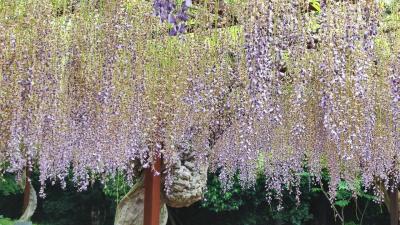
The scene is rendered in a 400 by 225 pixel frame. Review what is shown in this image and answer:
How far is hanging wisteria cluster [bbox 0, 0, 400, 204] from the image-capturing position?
2750mm

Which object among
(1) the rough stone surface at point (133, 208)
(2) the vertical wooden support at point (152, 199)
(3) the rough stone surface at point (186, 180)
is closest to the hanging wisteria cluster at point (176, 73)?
(2) the vertical wooden support at point (152, 199)

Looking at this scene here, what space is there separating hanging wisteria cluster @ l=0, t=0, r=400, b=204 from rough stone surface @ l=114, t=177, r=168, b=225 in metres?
1.59

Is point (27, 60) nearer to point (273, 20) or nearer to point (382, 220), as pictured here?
point (273, 20)

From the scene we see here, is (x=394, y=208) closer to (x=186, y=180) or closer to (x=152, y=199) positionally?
(x=186, y=180)

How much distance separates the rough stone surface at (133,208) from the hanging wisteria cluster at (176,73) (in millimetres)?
1590

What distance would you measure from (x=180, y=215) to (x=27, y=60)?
8238 mm

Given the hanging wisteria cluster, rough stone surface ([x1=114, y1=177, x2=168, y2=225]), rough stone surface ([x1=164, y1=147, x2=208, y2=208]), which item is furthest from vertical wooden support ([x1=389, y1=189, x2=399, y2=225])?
the hanging wisteria cluster

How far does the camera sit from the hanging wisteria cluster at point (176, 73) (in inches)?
108

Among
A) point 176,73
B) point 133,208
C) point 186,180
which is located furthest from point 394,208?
point 176,73

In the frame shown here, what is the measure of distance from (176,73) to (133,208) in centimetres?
261

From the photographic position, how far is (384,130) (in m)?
4.40

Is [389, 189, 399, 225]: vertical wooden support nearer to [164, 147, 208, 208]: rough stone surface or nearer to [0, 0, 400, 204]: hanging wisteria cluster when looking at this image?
[164, 147, 208, 208]: rough stone surface

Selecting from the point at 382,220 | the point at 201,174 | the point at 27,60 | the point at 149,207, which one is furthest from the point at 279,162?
the point at 382,220

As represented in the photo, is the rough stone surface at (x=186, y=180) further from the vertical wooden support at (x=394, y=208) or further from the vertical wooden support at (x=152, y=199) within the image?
the vertical wooden support at (x=394, y=208)
